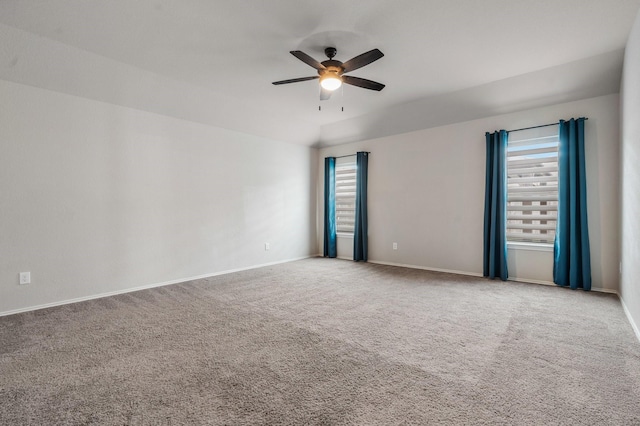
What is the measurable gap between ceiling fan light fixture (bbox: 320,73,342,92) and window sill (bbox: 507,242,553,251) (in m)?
3.69

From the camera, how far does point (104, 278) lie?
4039mm

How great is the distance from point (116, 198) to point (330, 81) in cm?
326

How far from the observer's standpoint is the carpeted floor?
1.69m

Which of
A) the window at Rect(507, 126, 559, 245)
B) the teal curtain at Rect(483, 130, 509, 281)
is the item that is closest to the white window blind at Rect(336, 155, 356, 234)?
the teal curtain at Rect(483, 130, 509, 281)

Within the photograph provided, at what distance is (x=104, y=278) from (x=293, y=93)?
3.72 metres

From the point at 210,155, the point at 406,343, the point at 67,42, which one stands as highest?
the point at 67,42

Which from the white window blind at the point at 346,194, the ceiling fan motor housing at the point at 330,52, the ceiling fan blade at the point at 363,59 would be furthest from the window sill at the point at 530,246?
the ceiling fan motor housing at the point at 330,52

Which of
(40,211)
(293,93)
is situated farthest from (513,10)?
(40,211)

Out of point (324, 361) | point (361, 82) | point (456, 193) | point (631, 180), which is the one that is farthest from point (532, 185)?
point (324, 361)

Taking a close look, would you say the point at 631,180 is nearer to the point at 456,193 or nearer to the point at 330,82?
the point at 456,193

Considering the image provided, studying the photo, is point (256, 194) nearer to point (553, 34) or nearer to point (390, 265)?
point (390, 265)

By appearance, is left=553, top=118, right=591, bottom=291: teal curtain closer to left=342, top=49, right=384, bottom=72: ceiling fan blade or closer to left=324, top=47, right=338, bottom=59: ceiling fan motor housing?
left=342, top=49, right=384, bottom=72: ceiling fan blade

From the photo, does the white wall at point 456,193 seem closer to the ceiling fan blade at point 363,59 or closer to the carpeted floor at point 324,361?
the carpeted floor at point 324,361

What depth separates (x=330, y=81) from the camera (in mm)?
3412
